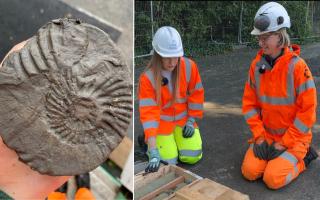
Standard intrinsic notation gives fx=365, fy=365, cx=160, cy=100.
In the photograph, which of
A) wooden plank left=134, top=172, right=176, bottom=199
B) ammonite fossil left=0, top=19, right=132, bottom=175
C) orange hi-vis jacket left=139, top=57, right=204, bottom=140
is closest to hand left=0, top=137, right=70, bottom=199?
ammonite fossil left=0, top=19, right=132, bottom=175

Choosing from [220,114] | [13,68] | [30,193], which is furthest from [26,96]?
[220,114]

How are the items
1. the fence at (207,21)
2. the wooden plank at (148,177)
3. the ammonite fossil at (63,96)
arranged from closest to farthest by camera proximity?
1. the ammonite fossil at (63,96)
2. the wooden plank at (148,177)
3. the fence at (207,21)

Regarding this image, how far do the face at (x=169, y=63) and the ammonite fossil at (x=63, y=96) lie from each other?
110 centimetres

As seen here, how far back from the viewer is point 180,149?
2.76 m

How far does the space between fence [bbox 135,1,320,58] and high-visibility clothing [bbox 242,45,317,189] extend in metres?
2.49

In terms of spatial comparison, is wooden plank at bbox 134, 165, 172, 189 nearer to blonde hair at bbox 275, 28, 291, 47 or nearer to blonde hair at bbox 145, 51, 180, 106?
blonde hair at bbox 145, 51, 180, 106

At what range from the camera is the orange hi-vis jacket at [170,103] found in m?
2.56

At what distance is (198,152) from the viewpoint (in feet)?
8.98

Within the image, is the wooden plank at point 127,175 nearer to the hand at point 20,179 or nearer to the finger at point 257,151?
the finger at point 257,151

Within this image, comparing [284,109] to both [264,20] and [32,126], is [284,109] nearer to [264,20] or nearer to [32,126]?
[264,20]

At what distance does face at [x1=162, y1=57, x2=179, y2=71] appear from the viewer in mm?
2496

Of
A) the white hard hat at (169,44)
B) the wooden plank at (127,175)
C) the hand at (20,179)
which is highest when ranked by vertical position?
the white hard hat at (169,44)

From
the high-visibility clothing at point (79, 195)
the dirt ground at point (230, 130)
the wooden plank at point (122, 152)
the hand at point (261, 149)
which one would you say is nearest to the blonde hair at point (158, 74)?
the wooden plank at point (122, 152)

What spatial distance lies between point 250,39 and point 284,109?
279 centimetres
